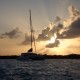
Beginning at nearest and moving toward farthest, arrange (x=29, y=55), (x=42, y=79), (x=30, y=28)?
(x=42, y=79), (x=30, y=28), (x=29, y=55)

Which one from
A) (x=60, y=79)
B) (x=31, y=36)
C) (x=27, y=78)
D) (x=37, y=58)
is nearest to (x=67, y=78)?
(x=60, y=79)

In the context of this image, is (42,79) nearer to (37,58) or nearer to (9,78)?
(9,78)

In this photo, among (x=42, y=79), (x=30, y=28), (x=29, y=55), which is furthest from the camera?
(x=29, y=55)

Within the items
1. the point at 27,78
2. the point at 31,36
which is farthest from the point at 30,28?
the point at 27,78

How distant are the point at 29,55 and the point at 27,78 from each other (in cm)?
8900

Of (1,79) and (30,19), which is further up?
(30,19)

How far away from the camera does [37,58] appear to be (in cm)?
15175

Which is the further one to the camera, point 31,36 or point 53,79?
point 31,36

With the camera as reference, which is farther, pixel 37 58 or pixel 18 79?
pixel 37 58

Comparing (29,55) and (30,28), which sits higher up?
(30,28)

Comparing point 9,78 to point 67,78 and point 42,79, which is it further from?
point 67,78

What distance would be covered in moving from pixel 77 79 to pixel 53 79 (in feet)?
13.9

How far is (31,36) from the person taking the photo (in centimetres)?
14125

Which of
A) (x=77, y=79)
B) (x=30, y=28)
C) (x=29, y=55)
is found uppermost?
(x=30, y=28)
